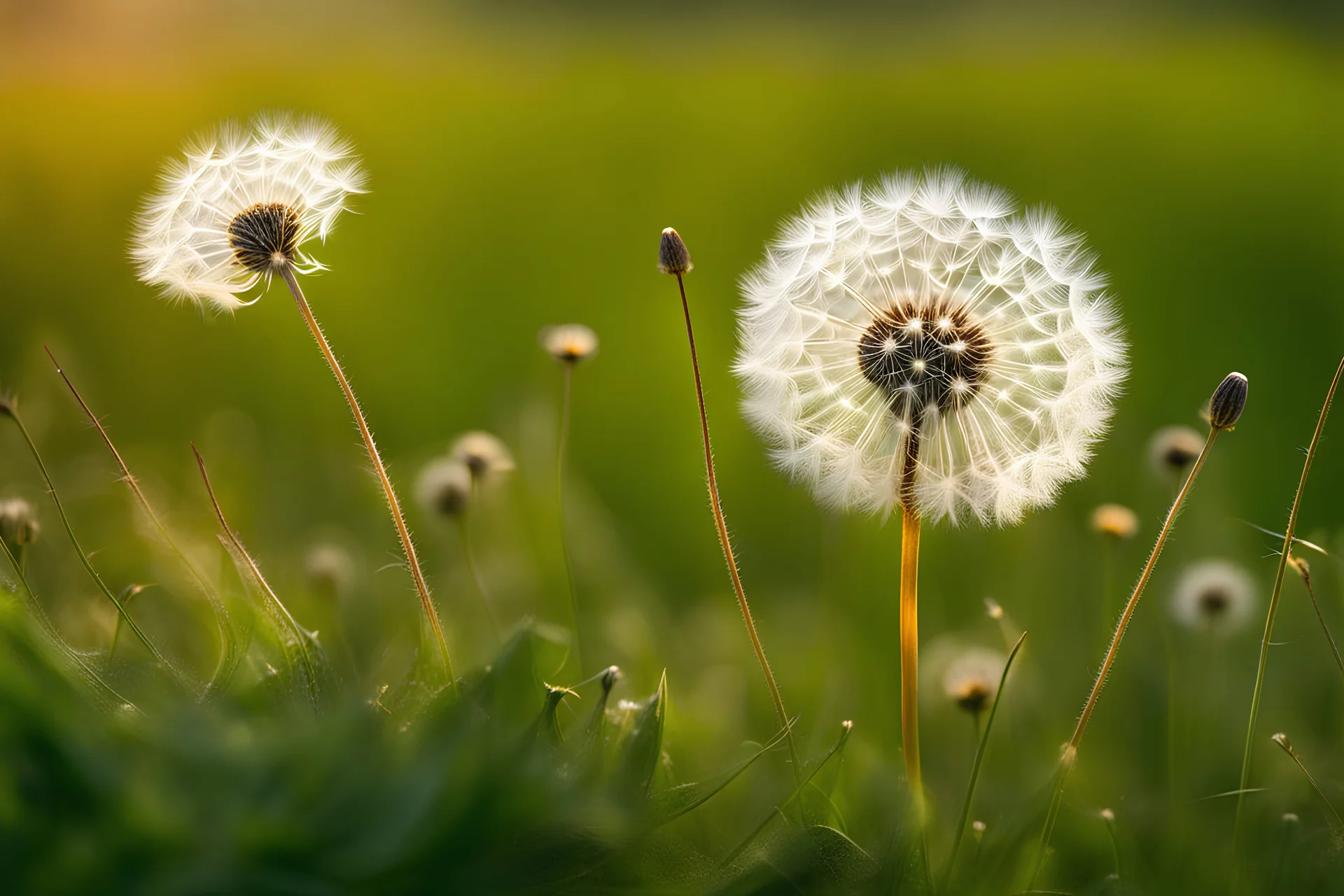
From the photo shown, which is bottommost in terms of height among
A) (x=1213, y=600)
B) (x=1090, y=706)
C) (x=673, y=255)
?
(x=1090, y=706)

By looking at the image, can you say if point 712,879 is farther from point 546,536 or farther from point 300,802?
point 546,536

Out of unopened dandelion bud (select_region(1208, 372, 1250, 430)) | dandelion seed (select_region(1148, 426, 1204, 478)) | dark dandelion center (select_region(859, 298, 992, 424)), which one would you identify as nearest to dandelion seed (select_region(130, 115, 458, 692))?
dark dandelion center (select_region(859, 298, 992, 424))

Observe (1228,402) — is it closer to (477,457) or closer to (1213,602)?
(1213,602)

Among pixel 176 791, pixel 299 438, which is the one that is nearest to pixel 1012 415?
pixel 176 791

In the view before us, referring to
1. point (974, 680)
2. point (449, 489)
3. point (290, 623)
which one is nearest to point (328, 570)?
point (449, 489)

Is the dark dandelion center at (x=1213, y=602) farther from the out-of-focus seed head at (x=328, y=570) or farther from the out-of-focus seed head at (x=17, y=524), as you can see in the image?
the out-of-focus seed head at (x=17, y=524)

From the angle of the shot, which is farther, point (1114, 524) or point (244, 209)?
point (1114, 524)

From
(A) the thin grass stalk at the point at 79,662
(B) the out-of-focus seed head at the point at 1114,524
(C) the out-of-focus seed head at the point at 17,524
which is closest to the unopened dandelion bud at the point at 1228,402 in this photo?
(B) the out-of-focus seed head at the point at 1114,524
